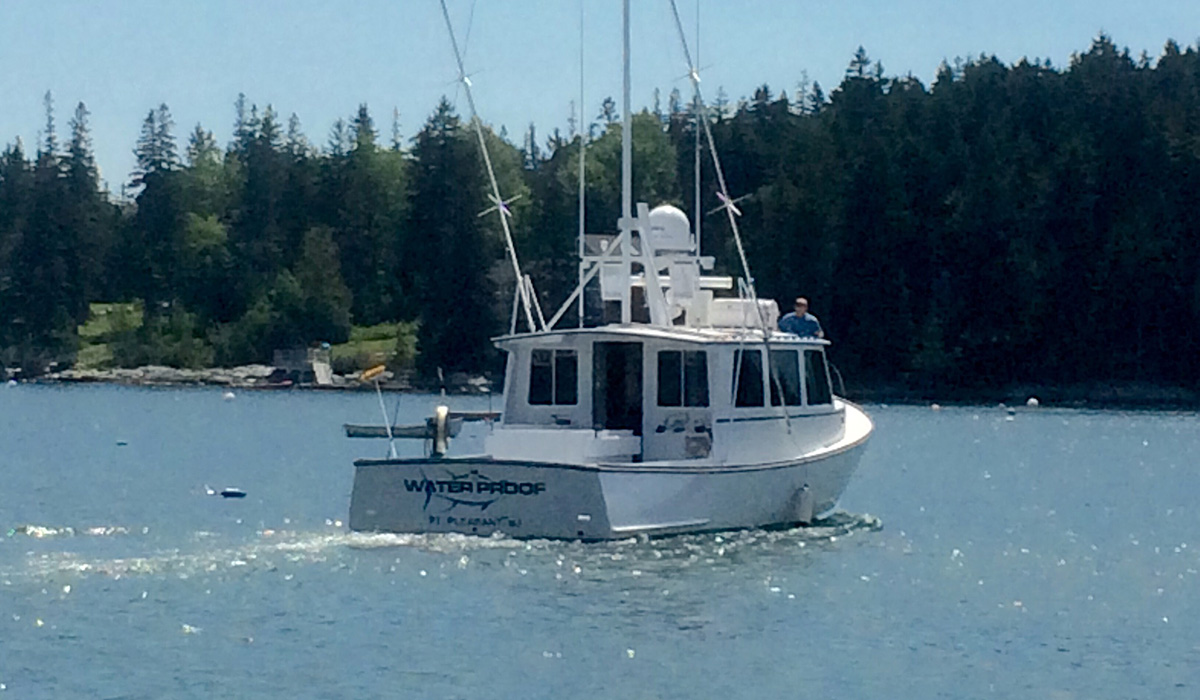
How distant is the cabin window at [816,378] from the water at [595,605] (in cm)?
212

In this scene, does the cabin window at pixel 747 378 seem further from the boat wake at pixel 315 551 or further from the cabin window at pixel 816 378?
the boat wake at pixel 315 551

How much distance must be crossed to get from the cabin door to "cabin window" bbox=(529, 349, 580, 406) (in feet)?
1.39

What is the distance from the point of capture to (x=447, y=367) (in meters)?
116

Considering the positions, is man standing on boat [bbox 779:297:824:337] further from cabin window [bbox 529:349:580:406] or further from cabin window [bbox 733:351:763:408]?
cabin window [bbox 529:349:580:406]

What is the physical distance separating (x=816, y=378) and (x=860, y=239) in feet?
256

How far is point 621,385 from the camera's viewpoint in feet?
101

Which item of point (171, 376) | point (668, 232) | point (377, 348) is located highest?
point (668, 232)

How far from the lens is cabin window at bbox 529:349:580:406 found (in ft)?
101

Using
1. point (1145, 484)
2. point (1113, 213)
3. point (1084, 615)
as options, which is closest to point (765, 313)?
point (1084, 615)

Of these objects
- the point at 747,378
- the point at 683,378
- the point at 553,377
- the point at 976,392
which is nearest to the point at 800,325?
the point at 747,378

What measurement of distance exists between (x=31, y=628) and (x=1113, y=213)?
8905 centimetres

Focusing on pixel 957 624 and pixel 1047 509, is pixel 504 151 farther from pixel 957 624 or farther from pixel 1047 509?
pixel 957 624

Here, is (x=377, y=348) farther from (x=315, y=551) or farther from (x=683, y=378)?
(x=315, y=551)

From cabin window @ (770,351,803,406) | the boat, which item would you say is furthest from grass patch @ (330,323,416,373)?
cabin window @ (770,351,803,406)
